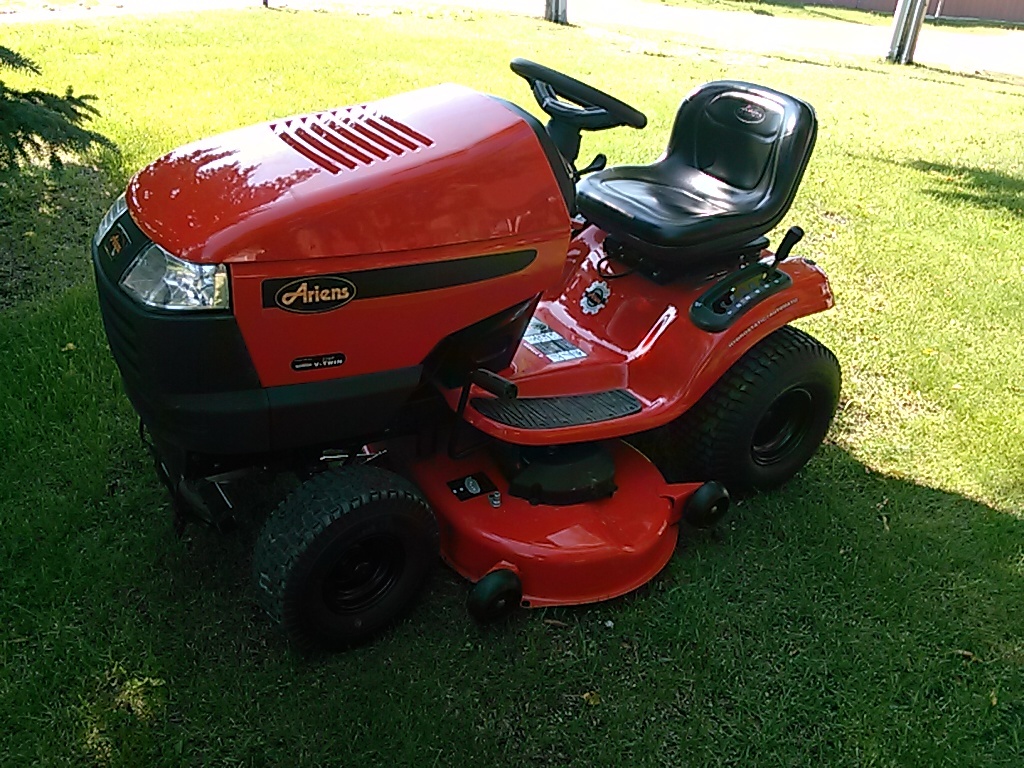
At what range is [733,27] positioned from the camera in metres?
13.9

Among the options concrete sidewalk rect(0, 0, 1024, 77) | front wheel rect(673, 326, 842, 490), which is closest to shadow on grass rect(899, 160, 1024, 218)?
front wheel rect(673, 326, 842, 490)

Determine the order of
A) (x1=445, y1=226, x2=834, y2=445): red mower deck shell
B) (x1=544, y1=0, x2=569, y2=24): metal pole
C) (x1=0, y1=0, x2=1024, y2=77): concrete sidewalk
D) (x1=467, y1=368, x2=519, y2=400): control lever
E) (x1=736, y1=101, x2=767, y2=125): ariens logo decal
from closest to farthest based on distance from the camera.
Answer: (x1=467, y1=368, x2=519, y2=400): control lever → (x1=445, y1=226, x2=834, y2=445): red mower deck shell → (x1=736, y1=101, x2=767, y2=125): ariens logo decal → (x1=0, y1=0, x2=1024, y2=77): concrete sidewalk → (x1=544, y1=0, x2=569, y2=24): metal pole

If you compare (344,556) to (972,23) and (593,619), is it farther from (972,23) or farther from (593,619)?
(972,23)

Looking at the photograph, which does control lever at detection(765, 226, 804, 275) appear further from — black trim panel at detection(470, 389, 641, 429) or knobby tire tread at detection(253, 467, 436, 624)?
knobby tire tread at detection(253, 467, 436, 624)

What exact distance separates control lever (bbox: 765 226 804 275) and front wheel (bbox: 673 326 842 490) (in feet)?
0.71

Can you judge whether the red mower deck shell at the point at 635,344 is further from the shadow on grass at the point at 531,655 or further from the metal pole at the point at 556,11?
the metal pole at the point at 556,11

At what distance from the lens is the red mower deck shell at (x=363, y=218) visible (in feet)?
6.12

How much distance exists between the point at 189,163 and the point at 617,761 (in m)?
1.63

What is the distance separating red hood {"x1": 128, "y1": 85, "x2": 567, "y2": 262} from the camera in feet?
6.11

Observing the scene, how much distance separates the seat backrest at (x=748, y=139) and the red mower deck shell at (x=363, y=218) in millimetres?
891

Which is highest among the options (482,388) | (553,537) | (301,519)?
(482,388)

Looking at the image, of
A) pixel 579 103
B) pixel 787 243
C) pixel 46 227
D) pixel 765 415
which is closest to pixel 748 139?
pixel 787 243

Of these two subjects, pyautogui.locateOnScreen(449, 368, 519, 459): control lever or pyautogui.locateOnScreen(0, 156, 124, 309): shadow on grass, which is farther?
pyautogui.locateOnScreen(0, 156, 124, 309): shadow on grass

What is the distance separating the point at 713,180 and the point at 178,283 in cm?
179
